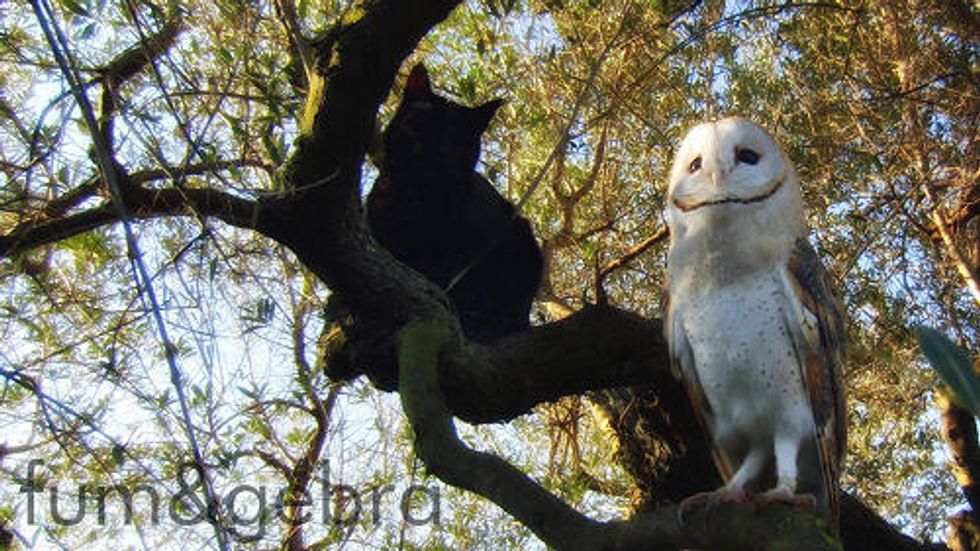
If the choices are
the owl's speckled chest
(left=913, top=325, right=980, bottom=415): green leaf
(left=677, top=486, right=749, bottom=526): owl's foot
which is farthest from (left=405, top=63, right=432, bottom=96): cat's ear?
(left=913, top=325, right=980, bottom=415): green leaf

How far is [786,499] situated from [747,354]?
1.90 ft

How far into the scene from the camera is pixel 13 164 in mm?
4406

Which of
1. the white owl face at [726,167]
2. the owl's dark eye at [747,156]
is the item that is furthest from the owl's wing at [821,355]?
the owl's dark eye at [747,156]

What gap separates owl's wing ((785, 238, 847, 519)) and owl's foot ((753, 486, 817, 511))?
14.5 inches

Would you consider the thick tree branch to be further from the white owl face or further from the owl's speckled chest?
the white owl face

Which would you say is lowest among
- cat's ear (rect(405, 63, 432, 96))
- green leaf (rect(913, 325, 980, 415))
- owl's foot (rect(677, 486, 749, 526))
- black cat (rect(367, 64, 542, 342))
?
green leaf (rect(913, 325, 980, 415))

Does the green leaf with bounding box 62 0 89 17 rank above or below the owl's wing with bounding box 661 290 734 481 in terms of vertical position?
above

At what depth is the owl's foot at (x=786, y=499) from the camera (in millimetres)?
2662

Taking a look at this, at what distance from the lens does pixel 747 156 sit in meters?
3.59

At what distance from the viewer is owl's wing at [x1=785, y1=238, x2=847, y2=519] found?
316 cm

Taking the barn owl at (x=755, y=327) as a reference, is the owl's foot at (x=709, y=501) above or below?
below

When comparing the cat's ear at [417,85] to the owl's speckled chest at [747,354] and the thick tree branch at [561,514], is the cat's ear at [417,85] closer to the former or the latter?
the thick tree branch at [561,514]

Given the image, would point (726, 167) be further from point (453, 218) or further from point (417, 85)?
point (417, 85)

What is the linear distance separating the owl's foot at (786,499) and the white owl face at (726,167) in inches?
37.8
